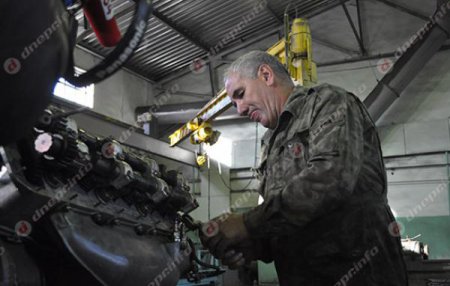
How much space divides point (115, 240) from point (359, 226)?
0.82 metres

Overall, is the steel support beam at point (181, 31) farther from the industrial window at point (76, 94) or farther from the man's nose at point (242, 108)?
the man's nose at point (242, 108)

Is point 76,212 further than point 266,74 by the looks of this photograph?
No

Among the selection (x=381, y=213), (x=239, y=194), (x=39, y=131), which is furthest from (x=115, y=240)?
(x=239, y=194)

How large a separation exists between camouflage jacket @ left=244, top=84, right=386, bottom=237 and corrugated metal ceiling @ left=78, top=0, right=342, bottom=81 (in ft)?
16.8

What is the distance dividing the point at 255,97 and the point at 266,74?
0.10 meters

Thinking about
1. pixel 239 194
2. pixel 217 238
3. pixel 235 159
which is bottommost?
Result: pixel 217 238

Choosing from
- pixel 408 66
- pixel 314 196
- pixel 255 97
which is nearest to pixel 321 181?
pixel 314 196

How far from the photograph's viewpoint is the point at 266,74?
1.72 m

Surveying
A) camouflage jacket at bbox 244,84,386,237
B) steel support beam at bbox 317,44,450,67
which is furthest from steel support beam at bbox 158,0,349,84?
camouflage jacket at bbox 244,84,386,237

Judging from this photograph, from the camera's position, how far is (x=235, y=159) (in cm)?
862

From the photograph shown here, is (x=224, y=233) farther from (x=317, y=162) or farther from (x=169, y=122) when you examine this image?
(x=169, y=122)

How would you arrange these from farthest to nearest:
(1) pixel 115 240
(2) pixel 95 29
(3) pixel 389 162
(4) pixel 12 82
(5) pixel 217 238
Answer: (3) pixel 389 162, (1) pixel 115 240, (5) pixel 217 238, (2) pixel 95 29, (4) pixel 12 82

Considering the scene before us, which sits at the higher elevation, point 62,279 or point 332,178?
point 332,178

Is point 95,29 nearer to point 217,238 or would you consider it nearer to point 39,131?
point 39,131
